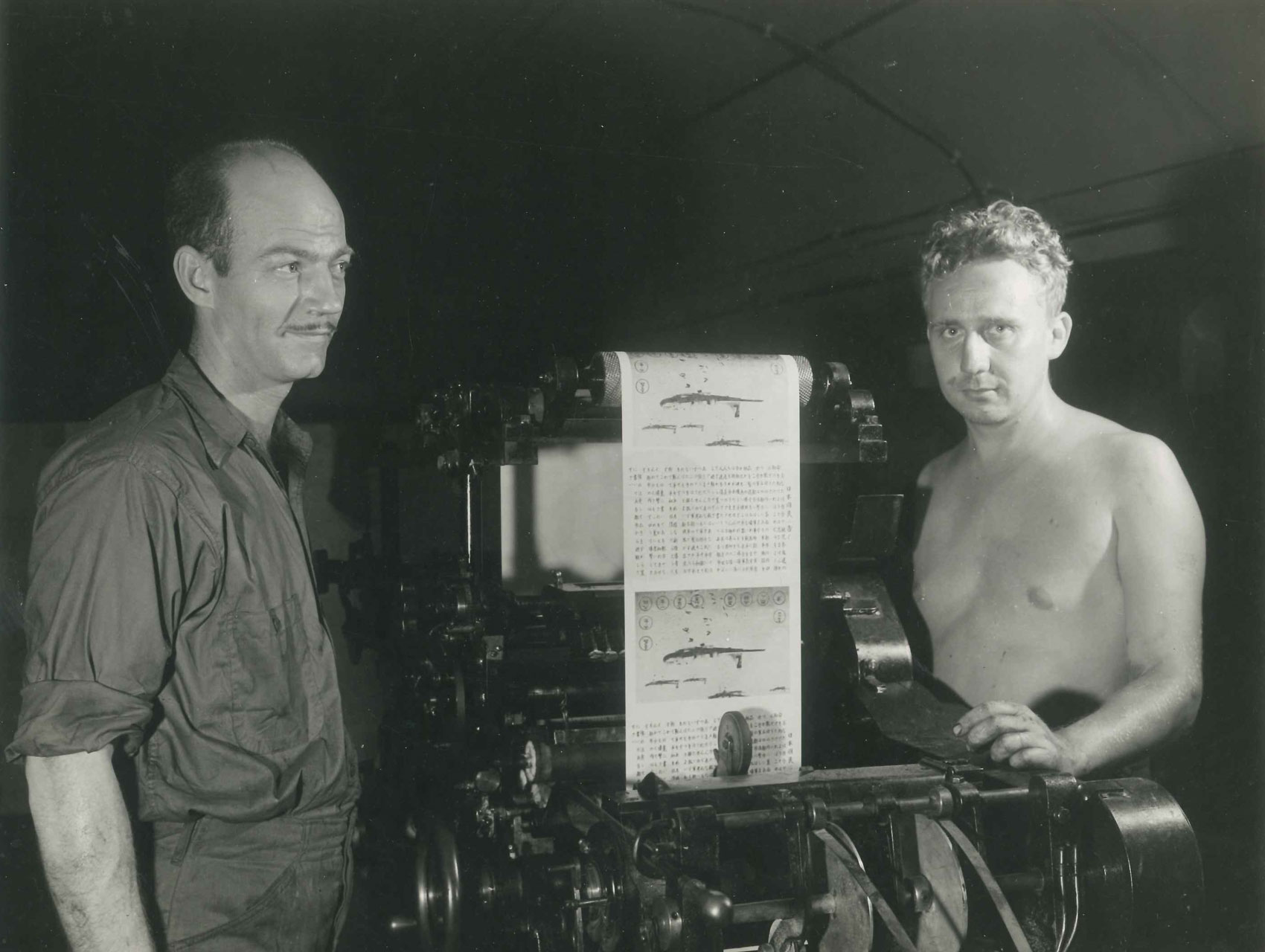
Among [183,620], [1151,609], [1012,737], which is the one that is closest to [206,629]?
[183,620]

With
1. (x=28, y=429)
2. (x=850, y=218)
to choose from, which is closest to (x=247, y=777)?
(x=28, y=429)

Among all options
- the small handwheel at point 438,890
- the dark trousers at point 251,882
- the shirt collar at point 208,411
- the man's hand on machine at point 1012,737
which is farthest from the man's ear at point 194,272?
the man's hand on machine at point 1012,737

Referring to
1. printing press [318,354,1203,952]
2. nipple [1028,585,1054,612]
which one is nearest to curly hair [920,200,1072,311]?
printing press [318,354,1203,952]

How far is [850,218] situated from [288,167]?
1.67m

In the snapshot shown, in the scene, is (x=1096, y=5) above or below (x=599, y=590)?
above

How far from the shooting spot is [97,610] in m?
1.19

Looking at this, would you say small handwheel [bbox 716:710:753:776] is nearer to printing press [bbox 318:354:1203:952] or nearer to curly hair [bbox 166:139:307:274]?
printing press [bbox 318:354:1203:952]

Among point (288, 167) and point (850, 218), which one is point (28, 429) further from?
point (850, 218)

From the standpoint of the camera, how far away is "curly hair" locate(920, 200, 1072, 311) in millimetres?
2078

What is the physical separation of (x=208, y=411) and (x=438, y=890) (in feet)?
2.97

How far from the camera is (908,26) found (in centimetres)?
238

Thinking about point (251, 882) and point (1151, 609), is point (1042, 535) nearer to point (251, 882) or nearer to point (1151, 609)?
point (1151, 609)

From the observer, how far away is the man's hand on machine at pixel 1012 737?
4.66 feet

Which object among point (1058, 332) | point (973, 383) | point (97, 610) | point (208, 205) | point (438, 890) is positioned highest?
point (208, 205)
